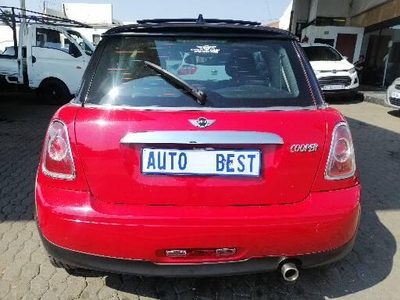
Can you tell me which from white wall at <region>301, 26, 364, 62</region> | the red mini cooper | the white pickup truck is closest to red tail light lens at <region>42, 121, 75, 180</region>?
the red mini cooper

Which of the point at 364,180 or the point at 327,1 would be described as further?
the point at 327,1

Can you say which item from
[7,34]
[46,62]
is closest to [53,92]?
[46,62]

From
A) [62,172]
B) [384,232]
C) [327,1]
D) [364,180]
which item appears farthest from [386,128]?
[327,1]

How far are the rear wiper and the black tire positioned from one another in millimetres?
7993

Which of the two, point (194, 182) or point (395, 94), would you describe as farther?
point (395, 94)

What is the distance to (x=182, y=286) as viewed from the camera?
7.83ft

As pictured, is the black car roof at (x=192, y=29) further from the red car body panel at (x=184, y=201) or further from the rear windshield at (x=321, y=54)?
the rear windshield at (x=321, y=54)

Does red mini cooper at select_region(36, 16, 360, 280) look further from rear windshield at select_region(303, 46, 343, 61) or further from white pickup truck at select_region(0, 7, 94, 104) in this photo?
rear windshield at select_region(303, 46, 343, 61)

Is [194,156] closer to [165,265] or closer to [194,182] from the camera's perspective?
[194,182]

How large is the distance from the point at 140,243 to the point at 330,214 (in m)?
0.95

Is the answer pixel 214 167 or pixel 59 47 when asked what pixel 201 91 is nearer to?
pixel 214 167

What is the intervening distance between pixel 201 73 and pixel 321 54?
1073 cm

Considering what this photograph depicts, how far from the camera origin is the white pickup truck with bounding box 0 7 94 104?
912 cm

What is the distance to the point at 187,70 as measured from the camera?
7.14 ft
